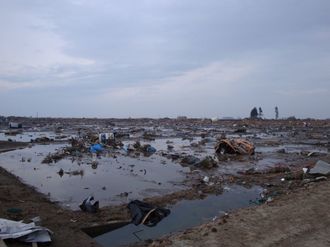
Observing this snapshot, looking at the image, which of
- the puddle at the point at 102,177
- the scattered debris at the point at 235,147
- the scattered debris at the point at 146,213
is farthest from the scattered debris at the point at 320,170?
the scattered debris at the point at 235,147

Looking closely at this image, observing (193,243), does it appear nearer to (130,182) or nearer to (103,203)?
(103,203)

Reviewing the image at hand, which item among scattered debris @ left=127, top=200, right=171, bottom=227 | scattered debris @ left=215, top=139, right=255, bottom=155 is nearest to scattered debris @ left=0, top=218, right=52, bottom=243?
scattered debris @ left=127, top=200, right=171, bottom=227

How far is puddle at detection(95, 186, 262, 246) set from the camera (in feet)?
27.2

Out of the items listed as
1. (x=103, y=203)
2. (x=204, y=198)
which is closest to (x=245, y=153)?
(x=204, y=198)

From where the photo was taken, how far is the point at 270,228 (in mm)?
7652

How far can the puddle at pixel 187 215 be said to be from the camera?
8305 mm

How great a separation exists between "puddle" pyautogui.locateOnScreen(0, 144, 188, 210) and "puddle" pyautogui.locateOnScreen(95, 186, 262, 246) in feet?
6.44

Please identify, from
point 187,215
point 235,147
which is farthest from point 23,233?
point 235,147

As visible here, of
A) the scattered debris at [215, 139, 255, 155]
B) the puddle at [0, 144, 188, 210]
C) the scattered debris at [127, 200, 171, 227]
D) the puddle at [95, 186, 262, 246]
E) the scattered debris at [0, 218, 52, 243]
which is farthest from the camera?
the scattered debris at [215, 139, 255, 155]

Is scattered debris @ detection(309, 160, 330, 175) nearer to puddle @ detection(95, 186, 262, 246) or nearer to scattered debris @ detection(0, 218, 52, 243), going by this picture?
puddle @ detection(95, 186, 262, 246)

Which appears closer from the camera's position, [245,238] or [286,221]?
[245,238]

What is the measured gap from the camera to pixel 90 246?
284 inches

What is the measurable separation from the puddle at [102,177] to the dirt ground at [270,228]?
4.28 meters

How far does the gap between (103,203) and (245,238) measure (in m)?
5.36
